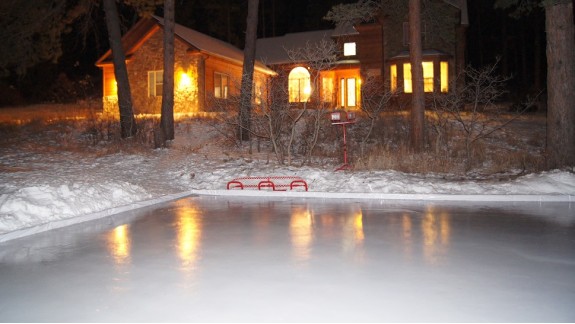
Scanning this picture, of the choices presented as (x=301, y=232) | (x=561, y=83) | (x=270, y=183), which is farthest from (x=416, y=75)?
(x=301, y=232)

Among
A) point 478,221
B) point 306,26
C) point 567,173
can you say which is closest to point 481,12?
point 306,26

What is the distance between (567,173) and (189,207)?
9793 millimetres

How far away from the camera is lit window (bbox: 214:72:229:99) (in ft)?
109

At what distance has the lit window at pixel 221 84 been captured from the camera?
3334cm

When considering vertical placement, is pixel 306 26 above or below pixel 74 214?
above

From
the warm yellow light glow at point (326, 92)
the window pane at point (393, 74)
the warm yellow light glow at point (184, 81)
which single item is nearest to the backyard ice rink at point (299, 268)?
the warm yellow light glow at point (326, 92)

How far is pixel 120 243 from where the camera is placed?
27.6ft

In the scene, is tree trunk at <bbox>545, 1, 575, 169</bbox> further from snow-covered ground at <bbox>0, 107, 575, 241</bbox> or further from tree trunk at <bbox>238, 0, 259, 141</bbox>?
tree trunk at <bbox>238, 0, 259, 141</bbox>

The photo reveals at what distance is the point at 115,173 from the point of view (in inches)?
658

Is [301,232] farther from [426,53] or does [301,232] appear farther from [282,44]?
[282,44]

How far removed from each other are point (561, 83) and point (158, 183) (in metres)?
12.5

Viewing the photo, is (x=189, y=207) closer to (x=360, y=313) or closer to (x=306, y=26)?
(x=360, y=313)

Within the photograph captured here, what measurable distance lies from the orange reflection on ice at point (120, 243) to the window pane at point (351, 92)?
95.8ft

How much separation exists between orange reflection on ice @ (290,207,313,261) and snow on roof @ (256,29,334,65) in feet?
99.7
